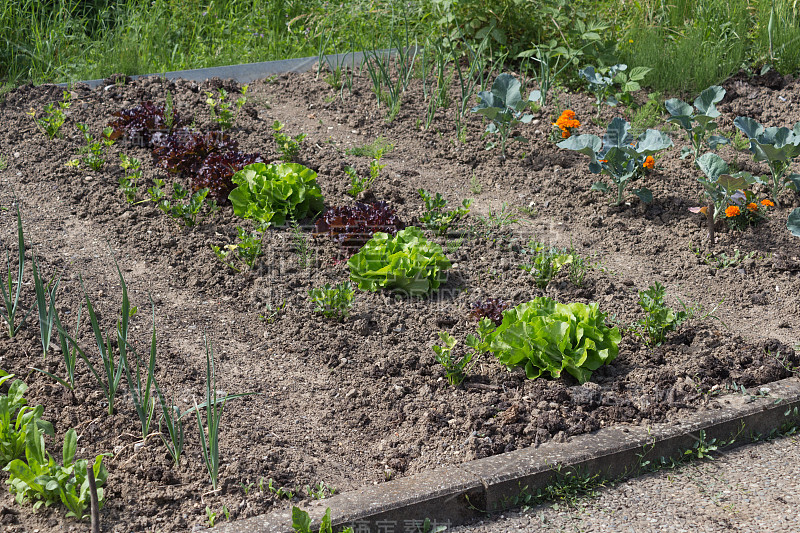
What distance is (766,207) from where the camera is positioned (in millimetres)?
4617

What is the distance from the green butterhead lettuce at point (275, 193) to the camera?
438cm

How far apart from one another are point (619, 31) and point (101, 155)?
470 cm

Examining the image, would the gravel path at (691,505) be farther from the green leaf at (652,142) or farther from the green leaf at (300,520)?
the green leaf at (652,142)

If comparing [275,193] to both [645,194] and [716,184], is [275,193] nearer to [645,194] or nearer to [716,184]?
[645,194]

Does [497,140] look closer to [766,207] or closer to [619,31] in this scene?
[766,207]

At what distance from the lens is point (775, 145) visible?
4387 millimetres

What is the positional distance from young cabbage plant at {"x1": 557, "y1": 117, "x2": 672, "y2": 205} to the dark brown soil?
221 mm

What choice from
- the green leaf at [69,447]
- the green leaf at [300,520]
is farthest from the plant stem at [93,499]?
the green leaf at [300,520]

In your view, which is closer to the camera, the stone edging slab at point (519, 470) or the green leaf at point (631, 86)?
the stone edging slab at point (519, 470)

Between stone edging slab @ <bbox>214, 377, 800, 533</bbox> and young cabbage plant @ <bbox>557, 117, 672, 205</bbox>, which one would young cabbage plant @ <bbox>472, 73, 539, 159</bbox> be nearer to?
young cabbage plant @ <bbox>557, 117, 672, 205</bbox>

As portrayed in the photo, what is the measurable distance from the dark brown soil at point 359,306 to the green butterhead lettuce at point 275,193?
127 millimetres

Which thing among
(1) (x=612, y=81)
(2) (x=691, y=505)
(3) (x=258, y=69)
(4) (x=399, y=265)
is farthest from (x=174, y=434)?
(3) (x=258, y=69)

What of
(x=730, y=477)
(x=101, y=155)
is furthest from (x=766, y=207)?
(x=101, y=155)

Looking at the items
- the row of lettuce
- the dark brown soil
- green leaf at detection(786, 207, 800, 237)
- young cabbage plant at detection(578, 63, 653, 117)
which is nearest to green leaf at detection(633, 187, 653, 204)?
the dark brown soil
